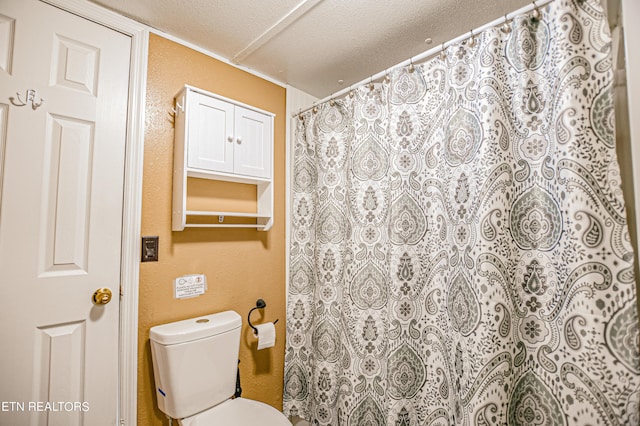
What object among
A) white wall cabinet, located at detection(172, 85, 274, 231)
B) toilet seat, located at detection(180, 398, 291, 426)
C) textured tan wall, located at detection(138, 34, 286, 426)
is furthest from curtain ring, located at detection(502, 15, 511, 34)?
toilet seat, located at detection(180, 398, 291, 426)

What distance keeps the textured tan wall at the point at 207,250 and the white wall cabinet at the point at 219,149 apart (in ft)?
0.23

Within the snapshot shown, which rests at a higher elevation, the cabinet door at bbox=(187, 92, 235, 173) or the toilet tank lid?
the cabinet door at bbox=(187, 92, 235, 173)

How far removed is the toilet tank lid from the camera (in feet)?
4.13

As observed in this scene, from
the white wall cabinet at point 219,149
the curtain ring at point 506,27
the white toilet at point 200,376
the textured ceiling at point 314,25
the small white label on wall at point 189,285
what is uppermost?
the textured ceiling at point 314,25

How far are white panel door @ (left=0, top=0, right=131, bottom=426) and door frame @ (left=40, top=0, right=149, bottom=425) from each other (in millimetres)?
27

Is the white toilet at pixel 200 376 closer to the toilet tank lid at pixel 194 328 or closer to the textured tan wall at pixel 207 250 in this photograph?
the toilet tank lid at pixel 194 328

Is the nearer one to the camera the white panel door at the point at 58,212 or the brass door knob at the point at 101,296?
the white panel door at the point at 58,212

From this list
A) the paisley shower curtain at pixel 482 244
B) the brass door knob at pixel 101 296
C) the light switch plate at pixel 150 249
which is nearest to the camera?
the paisley shower curtain at pixel 482 244

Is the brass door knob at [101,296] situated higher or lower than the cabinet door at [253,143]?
lower

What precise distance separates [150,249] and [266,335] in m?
0.79

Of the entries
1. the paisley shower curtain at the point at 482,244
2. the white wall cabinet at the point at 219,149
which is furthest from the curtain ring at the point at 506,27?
the white wall cabinet at the point at 219,149

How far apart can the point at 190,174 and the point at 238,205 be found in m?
0.34

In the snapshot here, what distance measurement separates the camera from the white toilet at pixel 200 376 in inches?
49.2

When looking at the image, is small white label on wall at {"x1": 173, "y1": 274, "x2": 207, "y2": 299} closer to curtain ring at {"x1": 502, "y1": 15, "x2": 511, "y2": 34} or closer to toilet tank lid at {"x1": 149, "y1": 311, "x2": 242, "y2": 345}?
toilet tank lid at {"x1": 149, "y1": 311, "x2": 242, "y2": 345}
